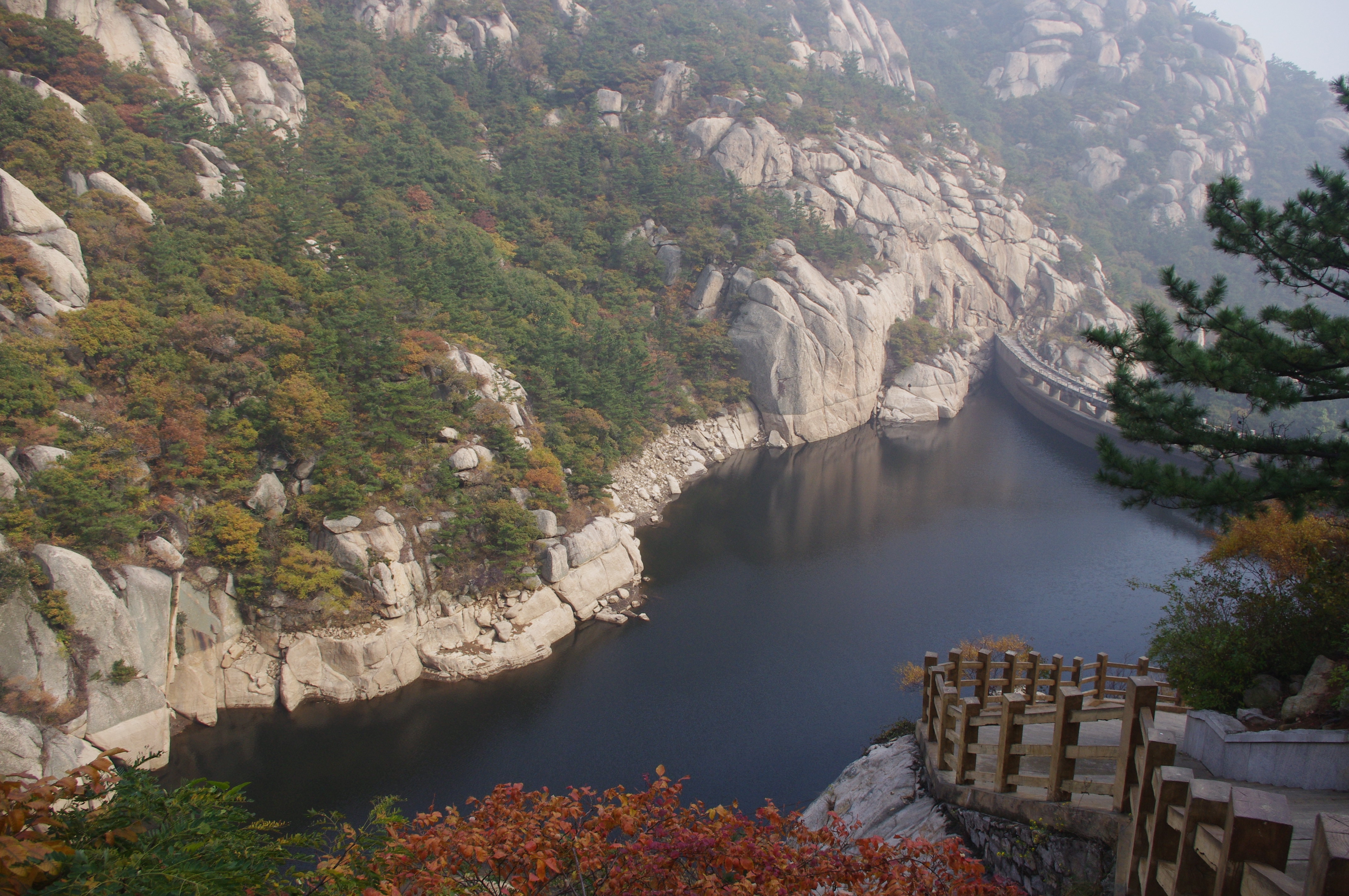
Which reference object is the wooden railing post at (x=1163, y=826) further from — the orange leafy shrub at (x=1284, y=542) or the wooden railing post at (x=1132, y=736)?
the orange leafy shrub at (x=1284, y=542)

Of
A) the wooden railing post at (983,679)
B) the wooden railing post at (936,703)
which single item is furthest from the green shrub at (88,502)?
the wooden railing post at (983,679)

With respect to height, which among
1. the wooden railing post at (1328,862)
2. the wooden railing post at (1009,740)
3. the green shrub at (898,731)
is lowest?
the green shrub at (898,731)

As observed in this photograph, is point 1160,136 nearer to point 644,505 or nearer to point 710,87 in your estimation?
point 710,87

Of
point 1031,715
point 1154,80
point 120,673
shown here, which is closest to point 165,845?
point 1031,715

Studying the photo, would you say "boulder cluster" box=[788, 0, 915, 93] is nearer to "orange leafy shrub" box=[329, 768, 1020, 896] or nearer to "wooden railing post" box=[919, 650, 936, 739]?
"wooden railing post" box=[919, 650, 936, 739]

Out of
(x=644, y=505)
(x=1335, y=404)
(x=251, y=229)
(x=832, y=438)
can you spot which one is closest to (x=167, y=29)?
(x=251, y=229)

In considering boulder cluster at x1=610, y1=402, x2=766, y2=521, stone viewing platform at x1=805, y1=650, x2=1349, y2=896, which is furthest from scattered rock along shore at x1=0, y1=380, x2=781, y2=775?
stone viewing platform at x1=805, y1=650, x2=1349, y2=896
